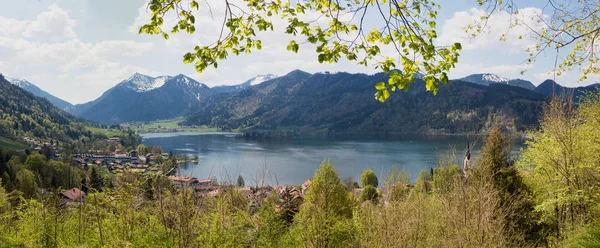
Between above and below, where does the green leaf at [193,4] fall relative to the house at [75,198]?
above

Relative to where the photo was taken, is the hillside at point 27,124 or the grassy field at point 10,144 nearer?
the grassy field at point 10,144

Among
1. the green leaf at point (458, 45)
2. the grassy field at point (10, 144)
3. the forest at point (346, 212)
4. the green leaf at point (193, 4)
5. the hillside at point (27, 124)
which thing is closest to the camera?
the green leaf at point (458, 45)

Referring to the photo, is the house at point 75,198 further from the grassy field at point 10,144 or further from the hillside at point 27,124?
the hillside at point 27,124

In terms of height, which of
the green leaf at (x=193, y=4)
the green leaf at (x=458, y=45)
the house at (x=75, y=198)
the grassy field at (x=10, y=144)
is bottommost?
the grassy field at (x=10, y=144)

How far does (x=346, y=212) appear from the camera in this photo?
18109 mm

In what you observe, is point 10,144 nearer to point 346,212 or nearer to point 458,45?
point 346,212

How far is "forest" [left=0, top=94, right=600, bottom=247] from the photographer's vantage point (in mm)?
9008

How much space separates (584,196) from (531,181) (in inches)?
227

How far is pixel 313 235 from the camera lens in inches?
438

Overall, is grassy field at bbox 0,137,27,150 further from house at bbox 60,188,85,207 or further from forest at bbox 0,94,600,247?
forest at bbox 0,94,600,247

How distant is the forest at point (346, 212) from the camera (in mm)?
9008

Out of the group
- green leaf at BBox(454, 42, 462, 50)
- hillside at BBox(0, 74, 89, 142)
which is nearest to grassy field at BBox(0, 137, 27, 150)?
hillside at BBox(0, 74, 89, 142)

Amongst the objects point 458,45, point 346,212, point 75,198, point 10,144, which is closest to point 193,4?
point 458,45

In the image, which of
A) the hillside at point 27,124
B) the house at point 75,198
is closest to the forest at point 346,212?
the house at point 75,198
